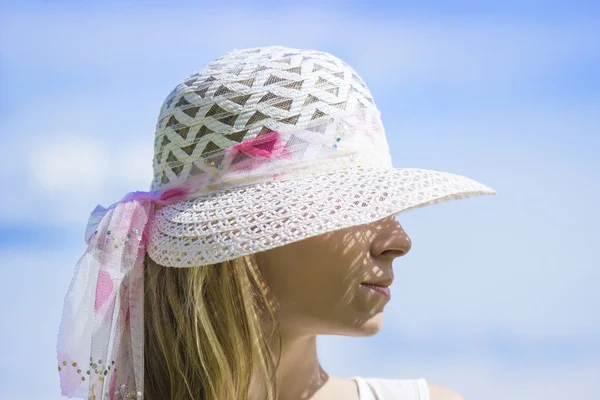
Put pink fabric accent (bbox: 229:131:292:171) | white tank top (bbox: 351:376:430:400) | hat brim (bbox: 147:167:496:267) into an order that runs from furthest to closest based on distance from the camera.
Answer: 1. white tank top (bbox: 351:376:430:400)
2. pink fabric accent (bbox: 229:131:292:171)
3. hat brim (bbox: 147:167:496:267)

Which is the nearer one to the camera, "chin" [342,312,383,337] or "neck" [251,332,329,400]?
"chin" [342,312,383,337]

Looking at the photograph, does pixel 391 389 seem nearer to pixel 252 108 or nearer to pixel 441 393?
pixel 441 393

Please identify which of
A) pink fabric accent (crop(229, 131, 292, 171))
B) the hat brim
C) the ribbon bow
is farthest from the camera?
the ribbon bow

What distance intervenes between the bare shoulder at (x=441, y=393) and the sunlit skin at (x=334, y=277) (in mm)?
545

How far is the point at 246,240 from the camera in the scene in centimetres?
168

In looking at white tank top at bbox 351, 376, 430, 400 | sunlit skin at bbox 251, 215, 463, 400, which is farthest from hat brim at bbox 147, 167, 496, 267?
white tank top at bbox 351, 376, 430, 400

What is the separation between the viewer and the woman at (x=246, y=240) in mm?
1738

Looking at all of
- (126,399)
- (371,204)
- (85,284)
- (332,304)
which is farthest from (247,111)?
(126,399)

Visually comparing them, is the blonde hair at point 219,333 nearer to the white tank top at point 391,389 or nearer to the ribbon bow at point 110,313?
the ribbon bow at point 110,313

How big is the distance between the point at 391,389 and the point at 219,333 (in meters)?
0.66

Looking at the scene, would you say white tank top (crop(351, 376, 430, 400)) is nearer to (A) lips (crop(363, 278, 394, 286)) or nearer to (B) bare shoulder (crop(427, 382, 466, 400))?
(B) bare shoulder (crop(427, 382, 466, 400))

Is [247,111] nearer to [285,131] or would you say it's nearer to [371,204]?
[285,131]

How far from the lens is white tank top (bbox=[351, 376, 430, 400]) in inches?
85.7

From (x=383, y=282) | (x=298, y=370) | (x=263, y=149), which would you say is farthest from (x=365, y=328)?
A: (x=263, y=149)
